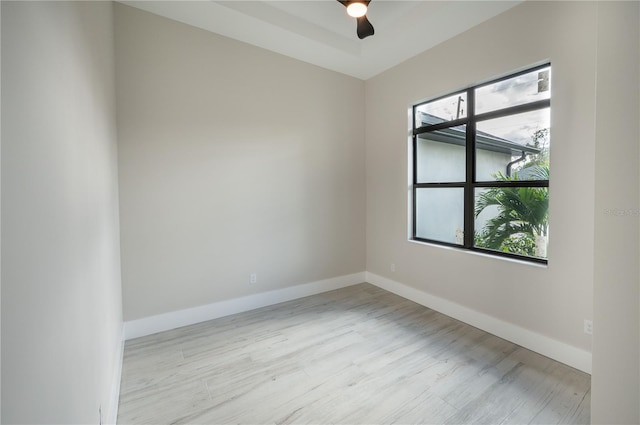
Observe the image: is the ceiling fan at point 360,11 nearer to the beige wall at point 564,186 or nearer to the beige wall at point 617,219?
the beige wall at point 564,186

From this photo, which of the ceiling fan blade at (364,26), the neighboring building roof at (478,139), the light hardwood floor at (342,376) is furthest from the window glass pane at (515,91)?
the light hardwood floor at (342,376)

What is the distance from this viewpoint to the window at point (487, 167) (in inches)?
95.7

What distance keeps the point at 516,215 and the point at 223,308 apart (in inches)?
125

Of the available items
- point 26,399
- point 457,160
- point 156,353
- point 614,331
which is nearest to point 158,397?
point 156,353

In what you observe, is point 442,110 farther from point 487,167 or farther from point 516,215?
point 516,215

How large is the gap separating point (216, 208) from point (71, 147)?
2.01 meters

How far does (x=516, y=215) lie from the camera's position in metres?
2.61

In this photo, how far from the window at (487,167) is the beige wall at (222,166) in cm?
112

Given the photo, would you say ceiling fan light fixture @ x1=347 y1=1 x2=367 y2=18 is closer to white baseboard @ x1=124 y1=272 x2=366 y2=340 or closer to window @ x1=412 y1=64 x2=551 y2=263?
window @ x1=412 y1=64 x2=551 y2=263

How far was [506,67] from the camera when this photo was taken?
98.7 inches

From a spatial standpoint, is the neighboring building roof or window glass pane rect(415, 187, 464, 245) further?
window glass pane rect(415, 187, 464, 245)

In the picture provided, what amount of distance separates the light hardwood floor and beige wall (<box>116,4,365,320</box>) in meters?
0.65

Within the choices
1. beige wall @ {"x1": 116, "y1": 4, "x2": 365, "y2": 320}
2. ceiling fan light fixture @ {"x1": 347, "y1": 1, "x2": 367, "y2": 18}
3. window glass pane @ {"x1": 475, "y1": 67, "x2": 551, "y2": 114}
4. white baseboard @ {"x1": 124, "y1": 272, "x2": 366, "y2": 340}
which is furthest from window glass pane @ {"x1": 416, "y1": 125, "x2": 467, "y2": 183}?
white baseboard @ {"x1": 124, "y1": 272, "x2": 366, "y2": 340}

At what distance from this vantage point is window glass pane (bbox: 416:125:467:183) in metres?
3.07
